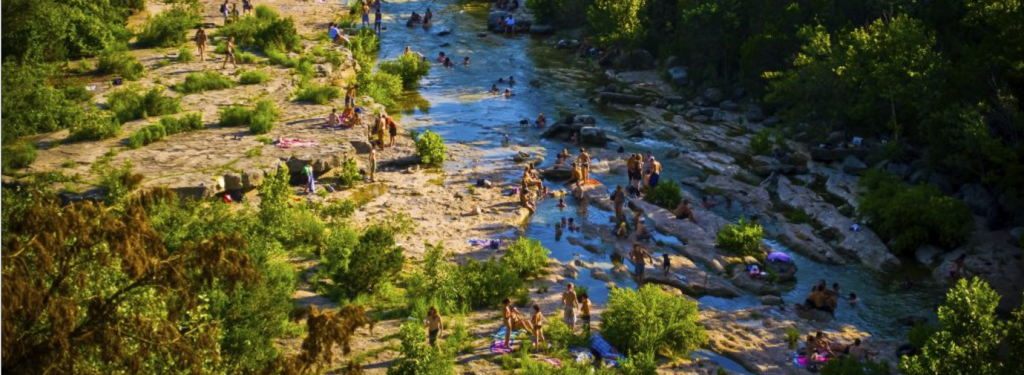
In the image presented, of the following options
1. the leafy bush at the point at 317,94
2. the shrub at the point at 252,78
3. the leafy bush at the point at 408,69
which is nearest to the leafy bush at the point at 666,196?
the leafy bush at the point at 317,94

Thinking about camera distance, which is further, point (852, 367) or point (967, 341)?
point (852, 367)

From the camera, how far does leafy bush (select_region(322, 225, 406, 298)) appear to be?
2291cm

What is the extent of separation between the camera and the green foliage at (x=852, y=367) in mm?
19609

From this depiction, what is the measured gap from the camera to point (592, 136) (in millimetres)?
38062

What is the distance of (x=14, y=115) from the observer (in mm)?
28938

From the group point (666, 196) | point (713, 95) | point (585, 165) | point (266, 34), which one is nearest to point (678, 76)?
point (713, 95)

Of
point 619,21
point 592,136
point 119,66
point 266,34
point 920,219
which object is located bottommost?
point 592,136

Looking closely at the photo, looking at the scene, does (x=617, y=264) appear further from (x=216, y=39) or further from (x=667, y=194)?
(x=216, y=39)

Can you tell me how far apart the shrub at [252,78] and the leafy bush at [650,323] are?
21.6 metres

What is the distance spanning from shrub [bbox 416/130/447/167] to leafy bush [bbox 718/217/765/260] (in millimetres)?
11118

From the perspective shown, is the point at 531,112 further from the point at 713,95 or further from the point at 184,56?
the point at 184,56

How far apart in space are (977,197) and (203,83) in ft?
91.2

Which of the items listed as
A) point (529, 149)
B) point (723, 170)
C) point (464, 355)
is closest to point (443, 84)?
point (529, 149)

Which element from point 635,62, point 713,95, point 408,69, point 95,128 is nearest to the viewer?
point 95,128
